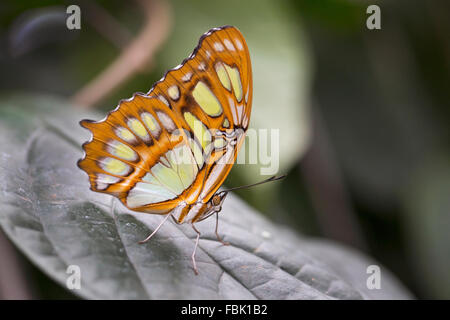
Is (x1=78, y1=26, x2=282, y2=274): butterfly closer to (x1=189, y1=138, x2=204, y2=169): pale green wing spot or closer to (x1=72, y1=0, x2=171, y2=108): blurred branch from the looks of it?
(x1=189, y1=138, x2=204, y2=169): pale green wing spot

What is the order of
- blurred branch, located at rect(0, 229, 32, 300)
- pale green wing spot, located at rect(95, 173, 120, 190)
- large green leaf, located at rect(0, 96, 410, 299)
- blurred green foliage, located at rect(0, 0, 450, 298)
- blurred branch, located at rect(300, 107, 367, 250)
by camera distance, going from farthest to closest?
blurred branch, located at rect(300, 107, 367, 250) < blurred green foliage, located at rect(0, 0, 450, 298) < blurred branch, located at rect(0, 229, 32, 300) < pale green wing spot, located at rect(95, 173, 120, 190) < large green leaf, located at rect(0, 96, 410, 299)

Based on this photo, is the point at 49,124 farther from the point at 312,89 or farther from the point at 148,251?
the point at 312,89

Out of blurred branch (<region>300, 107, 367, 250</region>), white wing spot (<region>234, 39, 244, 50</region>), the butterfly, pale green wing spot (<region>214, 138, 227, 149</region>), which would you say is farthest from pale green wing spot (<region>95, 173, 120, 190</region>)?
blurred branch (<region>300, 107, 367, 250</region>)

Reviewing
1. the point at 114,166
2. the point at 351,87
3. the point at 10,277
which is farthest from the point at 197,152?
the point at 351,87

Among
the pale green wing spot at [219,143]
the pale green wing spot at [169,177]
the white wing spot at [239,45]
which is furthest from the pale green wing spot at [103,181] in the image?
the white wing spot at [239,45]

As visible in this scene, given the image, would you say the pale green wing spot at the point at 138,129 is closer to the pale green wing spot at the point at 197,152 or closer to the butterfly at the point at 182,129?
the butterfly at the point at 182,129

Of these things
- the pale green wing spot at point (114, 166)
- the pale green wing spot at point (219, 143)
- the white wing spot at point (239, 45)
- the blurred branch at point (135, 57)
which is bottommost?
the pale green wing spot at point (114, 166)
